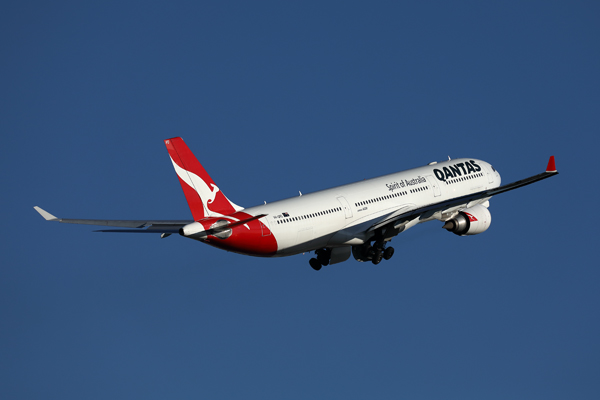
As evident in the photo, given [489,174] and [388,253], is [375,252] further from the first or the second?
[489,174]

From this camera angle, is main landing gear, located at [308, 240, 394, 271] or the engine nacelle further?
the engine nacelle

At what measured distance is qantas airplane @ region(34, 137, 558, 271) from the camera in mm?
46469

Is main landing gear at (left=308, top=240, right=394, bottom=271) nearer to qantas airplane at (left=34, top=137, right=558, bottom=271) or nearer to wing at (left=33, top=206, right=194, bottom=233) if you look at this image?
qantas airplane at (left=34, top=137, right=558, bottom=271)

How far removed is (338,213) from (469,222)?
11.3m

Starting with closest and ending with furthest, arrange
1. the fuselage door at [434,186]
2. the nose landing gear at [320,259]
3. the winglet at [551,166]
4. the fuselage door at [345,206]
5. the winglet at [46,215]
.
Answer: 1. the winglet at [46,215]
2. the winglet at [551,166]
3. the fuselage door at [345,206]
4. the nose landing gear at [320,259]
5. the fuselage door at [434,186]

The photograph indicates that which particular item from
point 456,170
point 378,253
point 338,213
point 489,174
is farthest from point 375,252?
point 489,174

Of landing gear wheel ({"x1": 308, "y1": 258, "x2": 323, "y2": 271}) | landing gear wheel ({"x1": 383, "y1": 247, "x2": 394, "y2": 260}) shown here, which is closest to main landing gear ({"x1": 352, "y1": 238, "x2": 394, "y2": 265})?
landing gear wheel ({"x1": 383, "y1": 247, "x2": 394, "y2": 260})

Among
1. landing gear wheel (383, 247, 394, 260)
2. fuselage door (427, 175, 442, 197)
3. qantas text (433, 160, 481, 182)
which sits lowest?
landing gear wheel (383, 247, 394, 260)

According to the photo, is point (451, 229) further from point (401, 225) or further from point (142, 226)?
point (142, 226)

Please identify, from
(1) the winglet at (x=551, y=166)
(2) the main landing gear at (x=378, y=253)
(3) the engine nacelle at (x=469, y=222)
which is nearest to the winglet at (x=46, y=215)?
(2) the main landing gear at (x=378, y=253)

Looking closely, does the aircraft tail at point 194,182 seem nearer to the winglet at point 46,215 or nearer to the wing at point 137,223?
the wing at point 137,223

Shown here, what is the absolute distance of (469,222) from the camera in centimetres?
5812

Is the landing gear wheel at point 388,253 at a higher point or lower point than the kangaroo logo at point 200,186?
higher

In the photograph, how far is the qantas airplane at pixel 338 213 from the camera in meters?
46.5
